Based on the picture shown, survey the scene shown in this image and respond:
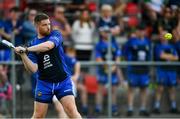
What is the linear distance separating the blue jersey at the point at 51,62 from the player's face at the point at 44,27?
0.33 feet

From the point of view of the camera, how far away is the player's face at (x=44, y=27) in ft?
32.5

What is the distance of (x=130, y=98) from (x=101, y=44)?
1483 millimetres

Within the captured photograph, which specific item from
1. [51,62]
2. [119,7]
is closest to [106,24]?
[119,7]

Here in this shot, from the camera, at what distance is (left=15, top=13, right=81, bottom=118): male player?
10.0m

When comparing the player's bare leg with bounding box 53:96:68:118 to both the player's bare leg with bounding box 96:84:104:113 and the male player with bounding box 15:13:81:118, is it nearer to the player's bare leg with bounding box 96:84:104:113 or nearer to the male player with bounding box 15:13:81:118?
Answer: the player's bare leg with bounding box 96:84:104:113

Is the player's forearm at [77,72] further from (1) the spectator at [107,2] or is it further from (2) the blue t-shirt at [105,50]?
(1) the spectator at [107,2]

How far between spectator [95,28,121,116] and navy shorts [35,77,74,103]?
405 cm

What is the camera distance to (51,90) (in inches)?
401

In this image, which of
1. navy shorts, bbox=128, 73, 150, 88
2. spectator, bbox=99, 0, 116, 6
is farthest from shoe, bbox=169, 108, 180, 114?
spectator, bbox=99, 0, 116, 6

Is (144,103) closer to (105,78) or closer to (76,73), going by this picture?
(105,78)

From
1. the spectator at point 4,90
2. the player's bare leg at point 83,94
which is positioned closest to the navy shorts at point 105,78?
the player's bare leg at point 83,94

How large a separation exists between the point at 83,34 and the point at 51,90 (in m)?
4.73

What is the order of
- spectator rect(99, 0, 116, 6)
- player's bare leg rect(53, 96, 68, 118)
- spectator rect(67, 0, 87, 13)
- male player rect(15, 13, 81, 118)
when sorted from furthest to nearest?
spectator rect(99, 0, 116, 6), spectator rect(67, 0, 87, 13), player's bare leg rect(53, 96, 68, 118), male player rect(15, 13, 81, 118)

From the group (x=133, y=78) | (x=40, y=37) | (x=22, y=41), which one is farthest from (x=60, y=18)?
(x=40, y=37)
